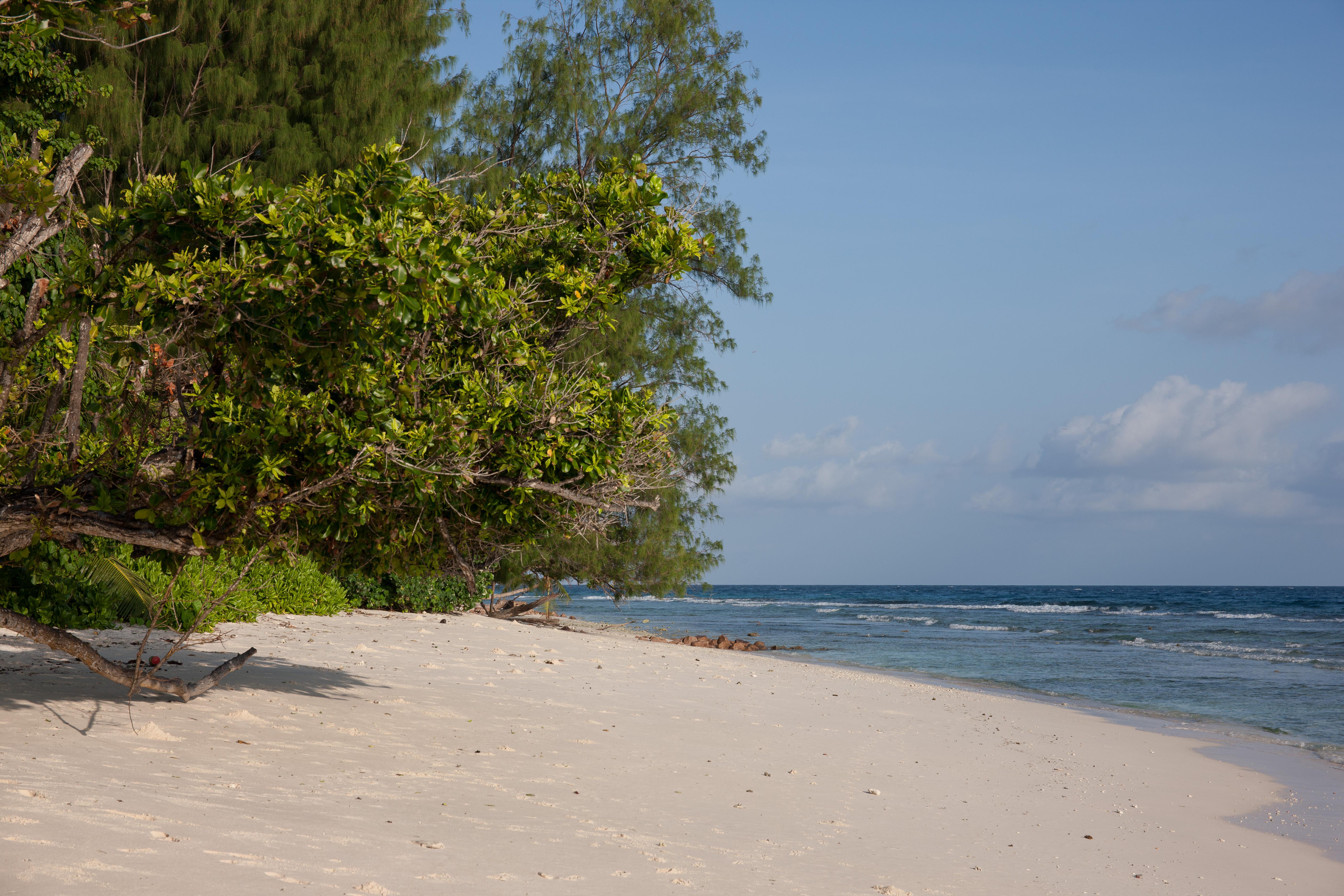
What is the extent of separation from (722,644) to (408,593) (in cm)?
911

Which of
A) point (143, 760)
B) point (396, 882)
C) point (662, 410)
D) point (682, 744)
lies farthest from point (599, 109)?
point (396, 882)

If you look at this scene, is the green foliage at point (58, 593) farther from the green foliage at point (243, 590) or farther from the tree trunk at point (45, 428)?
the tree trunk at point (45, 428)

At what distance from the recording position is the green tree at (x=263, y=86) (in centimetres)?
1758

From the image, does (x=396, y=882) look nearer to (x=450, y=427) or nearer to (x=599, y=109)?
(x=450, y=427)

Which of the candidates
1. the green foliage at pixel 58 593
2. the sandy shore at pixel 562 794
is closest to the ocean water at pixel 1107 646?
the sandy shore at pixel 562 794

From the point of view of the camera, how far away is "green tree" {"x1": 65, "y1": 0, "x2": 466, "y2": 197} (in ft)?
57.7

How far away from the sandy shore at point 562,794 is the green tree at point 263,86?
403 inches

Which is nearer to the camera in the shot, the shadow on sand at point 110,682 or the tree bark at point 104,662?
the tree bark at point 104,662

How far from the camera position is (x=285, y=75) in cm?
1919

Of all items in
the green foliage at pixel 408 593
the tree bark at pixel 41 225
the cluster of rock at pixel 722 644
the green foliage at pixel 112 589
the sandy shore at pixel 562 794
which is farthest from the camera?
the cluster of rock at pixel 722 644

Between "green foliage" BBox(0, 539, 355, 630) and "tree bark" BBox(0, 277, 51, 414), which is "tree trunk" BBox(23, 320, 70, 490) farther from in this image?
"green foliage" BBox(0, 539, 355, 630)

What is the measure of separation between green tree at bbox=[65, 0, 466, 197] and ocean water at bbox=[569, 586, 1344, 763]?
13649 mm

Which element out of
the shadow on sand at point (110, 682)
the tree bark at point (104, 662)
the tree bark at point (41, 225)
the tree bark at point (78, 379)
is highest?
the tree bark at point (41, 225)

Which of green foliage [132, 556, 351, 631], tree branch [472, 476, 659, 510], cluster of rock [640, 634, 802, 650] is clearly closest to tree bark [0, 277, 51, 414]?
tree branch [472, 476, 659, 510]
